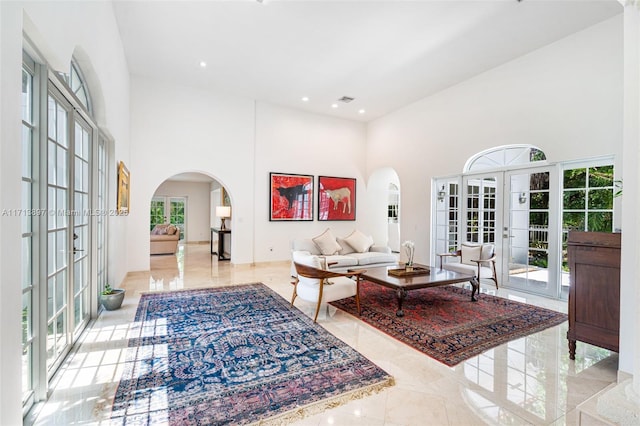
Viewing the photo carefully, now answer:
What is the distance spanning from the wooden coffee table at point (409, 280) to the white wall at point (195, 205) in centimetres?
1024

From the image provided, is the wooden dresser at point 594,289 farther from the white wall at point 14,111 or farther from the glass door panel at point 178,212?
the glass door panel at point 178,212

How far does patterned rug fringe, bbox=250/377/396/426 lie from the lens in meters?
1.98

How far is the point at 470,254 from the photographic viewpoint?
221 inches

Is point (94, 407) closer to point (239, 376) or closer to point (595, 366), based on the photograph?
point (239, 376)

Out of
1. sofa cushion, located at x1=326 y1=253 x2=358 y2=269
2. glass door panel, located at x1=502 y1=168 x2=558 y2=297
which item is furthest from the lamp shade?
glass door panel, located at x1=502 y1=168 x2=558 y2=297

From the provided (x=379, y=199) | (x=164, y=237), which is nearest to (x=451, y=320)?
(x=379, y=199)

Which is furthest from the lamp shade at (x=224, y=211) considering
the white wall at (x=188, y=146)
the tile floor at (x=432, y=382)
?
the tile floor at (x=432, y=382)

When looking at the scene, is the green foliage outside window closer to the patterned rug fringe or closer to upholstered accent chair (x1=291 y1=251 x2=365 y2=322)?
upholstered accent chair (x1=291 y1=251 x2=365 y2=322)

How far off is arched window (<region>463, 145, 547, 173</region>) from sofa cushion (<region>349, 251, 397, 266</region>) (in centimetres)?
238

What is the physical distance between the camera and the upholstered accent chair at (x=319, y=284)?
3.71 m

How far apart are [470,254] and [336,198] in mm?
4077

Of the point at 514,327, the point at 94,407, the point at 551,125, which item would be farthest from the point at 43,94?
the point at 551,125

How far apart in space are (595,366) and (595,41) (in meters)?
4.45

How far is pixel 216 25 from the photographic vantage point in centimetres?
451
